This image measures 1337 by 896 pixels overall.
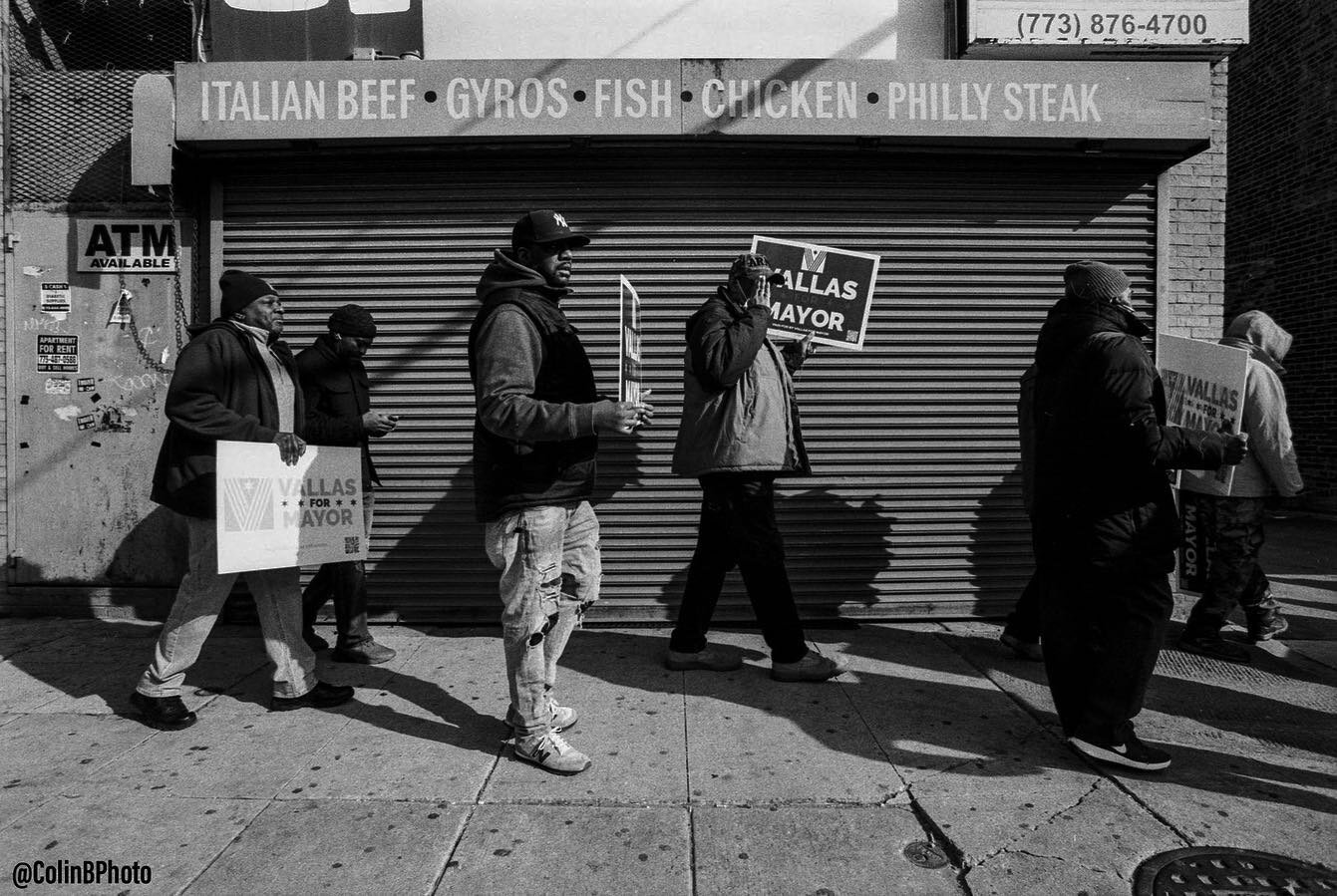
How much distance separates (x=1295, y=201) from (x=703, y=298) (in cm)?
1051

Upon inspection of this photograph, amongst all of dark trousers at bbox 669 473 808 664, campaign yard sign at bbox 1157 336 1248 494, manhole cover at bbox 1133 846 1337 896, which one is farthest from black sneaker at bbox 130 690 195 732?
campaign yard sign at bbox 1157 336 1248 494

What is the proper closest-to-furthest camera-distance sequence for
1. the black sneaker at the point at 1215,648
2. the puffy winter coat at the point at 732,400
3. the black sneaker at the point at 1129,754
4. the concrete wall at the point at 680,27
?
1. the black sneaker at the point at 1129,754
2. the puffy winter coat at the point at 732,400
3. the black sneaker at the point at 1215,648
4. the concrete wall at the point at 680,27

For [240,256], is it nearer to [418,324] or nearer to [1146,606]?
[418,324]

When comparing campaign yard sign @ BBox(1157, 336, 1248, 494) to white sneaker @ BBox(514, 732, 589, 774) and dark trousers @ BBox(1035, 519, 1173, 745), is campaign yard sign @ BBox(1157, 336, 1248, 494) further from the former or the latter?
white sneaker @ BBox(514, 732, 589, 774)

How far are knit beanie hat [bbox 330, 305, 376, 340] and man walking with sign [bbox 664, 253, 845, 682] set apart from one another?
5.84 ft

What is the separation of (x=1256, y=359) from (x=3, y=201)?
777cm

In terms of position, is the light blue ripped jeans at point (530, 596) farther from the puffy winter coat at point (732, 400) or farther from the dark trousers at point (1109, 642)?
the dark trousers at point (1109, 642)

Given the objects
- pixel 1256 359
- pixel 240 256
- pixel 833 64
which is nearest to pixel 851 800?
pixel 1256 359

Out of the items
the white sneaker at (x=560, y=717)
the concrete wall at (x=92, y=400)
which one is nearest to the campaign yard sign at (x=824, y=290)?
the white sneaker at (x=560, y=717)

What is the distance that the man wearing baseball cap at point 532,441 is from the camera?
3.03m

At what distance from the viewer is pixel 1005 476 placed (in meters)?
5.56

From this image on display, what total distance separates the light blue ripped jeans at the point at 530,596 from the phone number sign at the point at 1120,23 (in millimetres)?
4450

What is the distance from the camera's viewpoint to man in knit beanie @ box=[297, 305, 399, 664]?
14.8 ft

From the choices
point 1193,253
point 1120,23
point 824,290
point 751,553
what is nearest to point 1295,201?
point 1193,253
